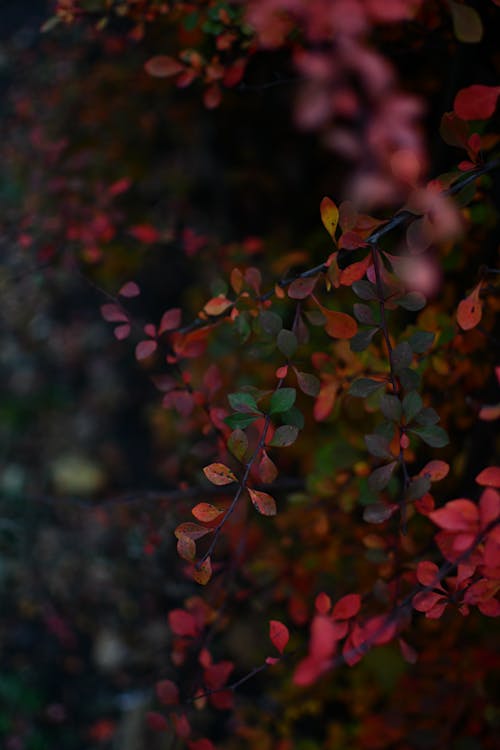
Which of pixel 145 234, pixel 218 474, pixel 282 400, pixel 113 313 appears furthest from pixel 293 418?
pixel 145 234

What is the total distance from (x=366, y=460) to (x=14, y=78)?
235cm

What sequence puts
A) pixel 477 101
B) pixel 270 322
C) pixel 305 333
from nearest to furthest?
1. pixel 477 101
2. pixel 270 322
3. pixel 305 333

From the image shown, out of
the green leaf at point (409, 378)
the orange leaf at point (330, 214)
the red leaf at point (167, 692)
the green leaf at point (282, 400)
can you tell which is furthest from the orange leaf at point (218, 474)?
the red leaf at point (167, 692)

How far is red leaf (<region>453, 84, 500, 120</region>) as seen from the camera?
82cm

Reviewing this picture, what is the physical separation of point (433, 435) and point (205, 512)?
0.40 m

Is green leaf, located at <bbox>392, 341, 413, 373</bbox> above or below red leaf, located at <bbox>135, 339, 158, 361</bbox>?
above

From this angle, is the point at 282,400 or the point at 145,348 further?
the point at 145,348

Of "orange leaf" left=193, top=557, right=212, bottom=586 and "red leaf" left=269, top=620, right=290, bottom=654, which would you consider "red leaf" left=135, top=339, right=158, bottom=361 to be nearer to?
"orange leaf" left=193, top=557, right=212, bottom=586

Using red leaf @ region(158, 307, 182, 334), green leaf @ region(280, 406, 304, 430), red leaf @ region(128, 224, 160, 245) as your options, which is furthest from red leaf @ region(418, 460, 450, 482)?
red leaf @ region(128, 224, 160, 245)

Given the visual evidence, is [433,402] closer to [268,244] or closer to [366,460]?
[366,460]

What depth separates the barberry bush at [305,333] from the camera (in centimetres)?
96

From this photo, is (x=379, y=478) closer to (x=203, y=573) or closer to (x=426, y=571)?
(x=426, y=571)

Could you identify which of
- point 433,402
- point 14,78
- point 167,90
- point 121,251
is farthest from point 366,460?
point 14,78

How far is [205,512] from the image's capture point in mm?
952
